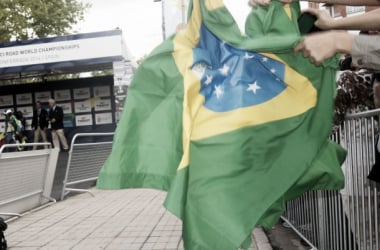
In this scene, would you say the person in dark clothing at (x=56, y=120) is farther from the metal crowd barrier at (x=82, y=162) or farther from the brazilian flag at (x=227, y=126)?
the brazilian flag at (x=227, y=126)

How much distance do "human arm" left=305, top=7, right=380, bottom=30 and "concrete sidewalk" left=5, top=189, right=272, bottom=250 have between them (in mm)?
3154

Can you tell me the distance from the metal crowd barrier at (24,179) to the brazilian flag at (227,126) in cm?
487

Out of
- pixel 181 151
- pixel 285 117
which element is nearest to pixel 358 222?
pixel 285 117

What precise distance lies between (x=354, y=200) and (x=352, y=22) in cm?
152

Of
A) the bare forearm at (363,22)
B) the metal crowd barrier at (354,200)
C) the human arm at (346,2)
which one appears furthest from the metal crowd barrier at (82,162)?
the bare forearm at (363,22)

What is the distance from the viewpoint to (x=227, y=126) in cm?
223

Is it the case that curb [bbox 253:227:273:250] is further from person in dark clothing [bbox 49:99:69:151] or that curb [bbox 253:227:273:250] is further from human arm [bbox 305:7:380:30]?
person in dark clothing [bbox 49:99:69:151]

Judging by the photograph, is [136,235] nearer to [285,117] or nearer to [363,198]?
[363,198]

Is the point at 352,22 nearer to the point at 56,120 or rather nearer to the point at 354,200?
the point at 354,200

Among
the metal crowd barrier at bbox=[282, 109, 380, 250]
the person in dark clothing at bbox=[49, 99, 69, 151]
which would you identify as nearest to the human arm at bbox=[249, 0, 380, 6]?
the metal crowd barrier at bbox=[282, 109, 380, 250]

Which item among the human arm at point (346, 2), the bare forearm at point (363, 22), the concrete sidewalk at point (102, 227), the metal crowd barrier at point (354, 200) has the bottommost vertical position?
the concrete sidewalk at point (102, 227)

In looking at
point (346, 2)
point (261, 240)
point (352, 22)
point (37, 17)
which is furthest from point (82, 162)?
point (37, 17)

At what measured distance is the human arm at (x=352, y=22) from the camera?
1.99 m

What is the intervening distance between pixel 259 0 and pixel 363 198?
1.44 metres
